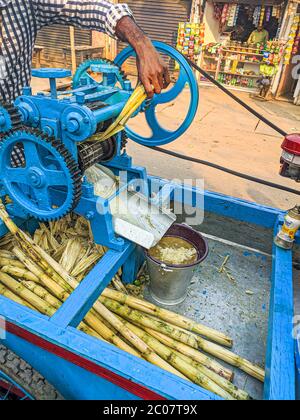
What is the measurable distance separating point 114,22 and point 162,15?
9.55 meters

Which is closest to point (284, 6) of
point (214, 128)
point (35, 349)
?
point (214, 128)

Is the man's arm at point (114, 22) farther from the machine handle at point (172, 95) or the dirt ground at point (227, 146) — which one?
the dirt ground at point (227, 146)

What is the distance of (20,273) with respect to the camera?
2.03 metres

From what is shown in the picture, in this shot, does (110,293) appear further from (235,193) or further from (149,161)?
(149,161)

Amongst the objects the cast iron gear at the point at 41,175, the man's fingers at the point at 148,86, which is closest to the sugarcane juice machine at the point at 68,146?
the cast iron gear at the point at 41,175

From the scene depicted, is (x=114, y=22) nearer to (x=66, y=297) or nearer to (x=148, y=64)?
(x=148, y=64)

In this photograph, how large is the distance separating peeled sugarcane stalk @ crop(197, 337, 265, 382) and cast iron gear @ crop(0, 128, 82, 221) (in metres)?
1.12

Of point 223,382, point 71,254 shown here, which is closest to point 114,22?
point 71,254

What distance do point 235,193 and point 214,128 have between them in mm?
3059

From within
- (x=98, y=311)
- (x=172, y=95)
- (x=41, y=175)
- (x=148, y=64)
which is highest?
(x=148, y=64)

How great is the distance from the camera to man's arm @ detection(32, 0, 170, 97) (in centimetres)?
176

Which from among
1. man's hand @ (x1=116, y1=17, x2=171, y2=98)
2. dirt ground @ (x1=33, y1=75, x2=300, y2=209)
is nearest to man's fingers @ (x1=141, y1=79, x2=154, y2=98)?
man's hand @ (x1=116, y1=17, x2=171, y2=98)

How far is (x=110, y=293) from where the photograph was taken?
6.76 feet

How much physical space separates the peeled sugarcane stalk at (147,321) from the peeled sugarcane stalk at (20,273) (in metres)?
0.45
